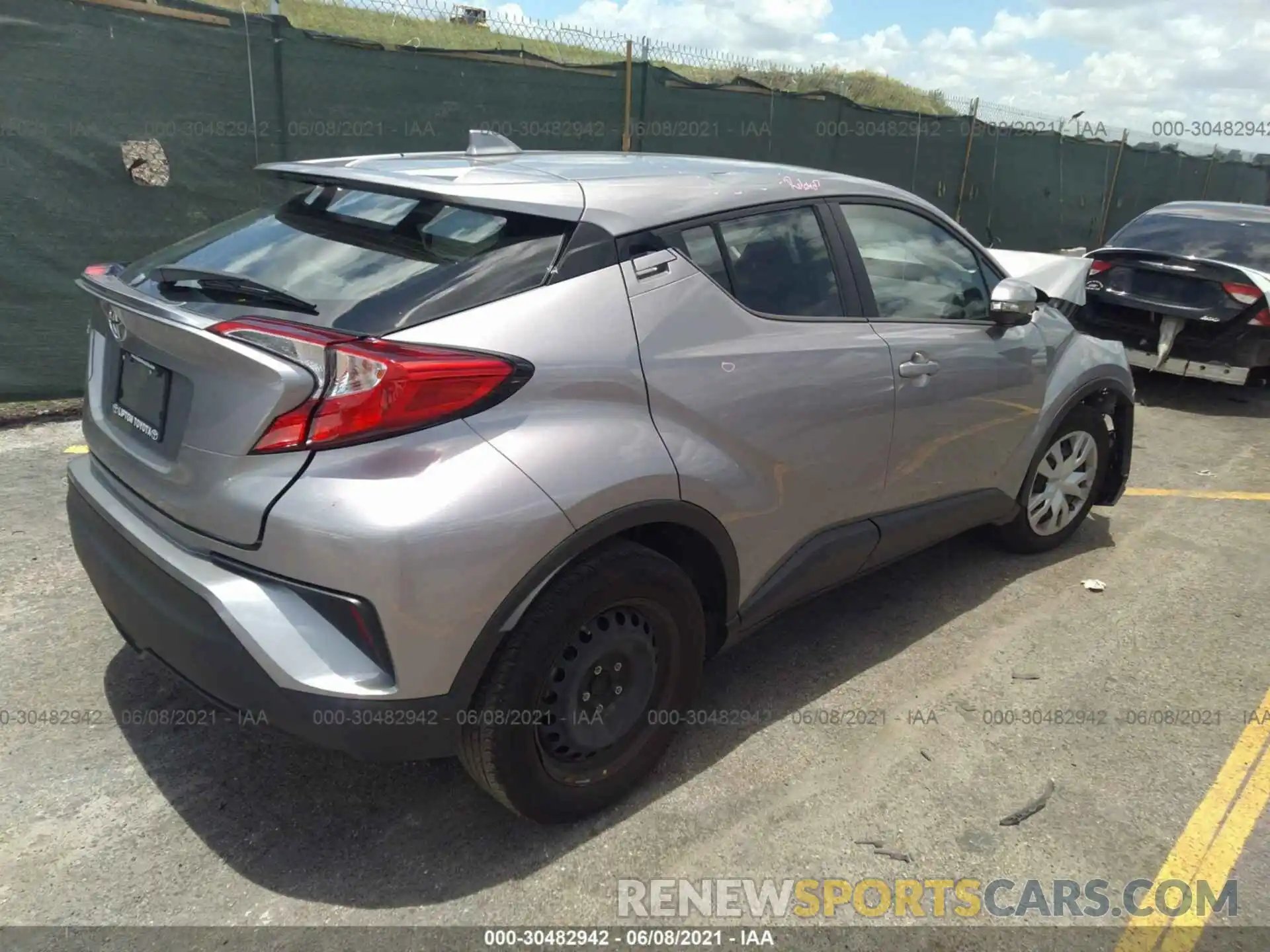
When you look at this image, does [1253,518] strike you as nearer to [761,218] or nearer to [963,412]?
[963,412]

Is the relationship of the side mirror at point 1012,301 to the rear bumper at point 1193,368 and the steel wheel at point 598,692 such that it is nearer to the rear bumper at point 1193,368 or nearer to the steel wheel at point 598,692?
the steel wheel at point 598,692

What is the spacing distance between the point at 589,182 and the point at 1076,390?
2.75 meters

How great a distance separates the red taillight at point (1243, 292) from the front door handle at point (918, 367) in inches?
205

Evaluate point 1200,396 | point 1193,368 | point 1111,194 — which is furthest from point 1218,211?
point 1111,194

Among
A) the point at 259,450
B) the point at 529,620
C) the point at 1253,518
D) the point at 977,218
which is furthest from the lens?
the point at 977,218

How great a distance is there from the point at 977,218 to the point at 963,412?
12.0m

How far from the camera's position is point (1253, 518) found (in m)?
5.16

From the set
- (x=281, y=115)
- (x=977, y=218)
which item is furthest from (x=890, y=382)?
(x=977, y=218)

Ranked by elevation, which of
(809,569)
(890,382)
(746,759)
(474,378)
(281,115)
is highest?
(281,115)

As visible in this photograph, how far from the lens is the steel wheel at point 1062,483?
14.0 feet

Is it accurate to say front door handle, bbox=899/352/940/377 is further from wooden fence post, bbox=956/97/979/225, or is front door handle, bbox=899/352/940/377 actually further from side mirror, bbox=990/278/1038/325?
wooden fence post, bbox=956/97/979/225

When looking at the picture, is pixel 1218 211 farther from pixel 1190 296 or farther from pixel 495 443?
pixel 495 443

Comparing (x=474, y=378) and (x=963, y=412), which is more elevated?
Answer: (x=474, y=378)

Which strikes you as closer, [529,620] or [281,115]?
[529,620]
